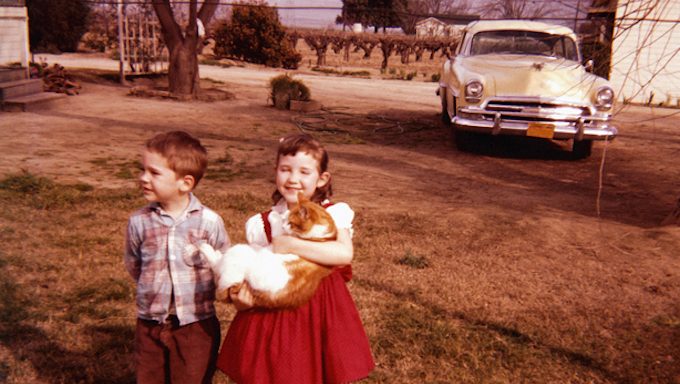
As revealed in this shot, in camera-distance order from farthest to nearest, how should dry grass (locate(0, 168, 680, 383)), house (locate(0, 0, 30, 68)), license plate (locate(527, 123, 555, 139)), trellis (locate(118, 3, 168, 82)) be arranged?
1. trellis (locate(118, 3, 168, 82))
2. house (locate(0, 0, 30, 68))
3. license plate (locate(527, 123, 555, 139))
4. dry grass (locate(0, 168, 680, 383))

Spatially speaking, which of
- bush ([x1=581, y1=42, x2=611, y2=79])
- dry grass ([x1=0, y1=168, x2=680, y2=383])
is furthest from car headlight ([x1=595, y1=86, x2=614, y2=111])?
bush ([x1=581, y1=42, x2=611, y2=79])

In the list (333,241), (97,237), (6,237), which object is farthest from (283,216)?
(6,237)

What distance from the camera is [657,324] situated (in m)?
3.60

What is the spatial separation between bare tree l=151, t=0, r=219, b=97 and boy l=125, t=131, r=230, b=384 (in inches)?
445

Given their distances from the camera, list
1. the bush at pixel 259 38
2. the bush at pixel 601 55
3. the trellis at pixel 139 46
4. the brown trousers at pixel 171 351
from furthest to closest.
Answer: the bush at pixel 259 38 < the trellis at pixel 139 46 < the bush at pixel 601 55 < the brown trousers at pixel 171 351

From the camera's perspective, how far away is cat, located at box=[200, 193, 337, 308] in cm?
183

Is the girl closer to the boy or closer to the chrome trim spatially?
the boy

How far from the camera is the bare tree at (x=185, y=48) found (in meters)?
12.7

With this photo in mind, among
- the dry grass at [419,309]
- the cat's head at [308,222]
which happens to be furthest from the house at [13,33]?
the cat's head at [308,222]

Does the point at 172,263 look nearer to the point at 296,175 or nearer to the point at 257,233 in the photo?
the point at 257,233

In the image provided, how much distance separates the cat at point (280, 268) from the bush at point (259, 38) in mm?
23396

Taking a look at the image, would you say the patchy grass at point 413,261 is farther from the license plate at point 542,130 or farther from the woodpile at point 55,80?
the woodpile at point 55,80

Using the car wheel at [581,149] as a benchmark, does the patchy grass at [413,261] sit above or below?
below

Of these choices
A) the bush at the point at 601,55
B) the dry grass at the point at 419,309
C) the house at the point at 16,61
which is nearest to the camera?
the dry grass at the point at 419,309
